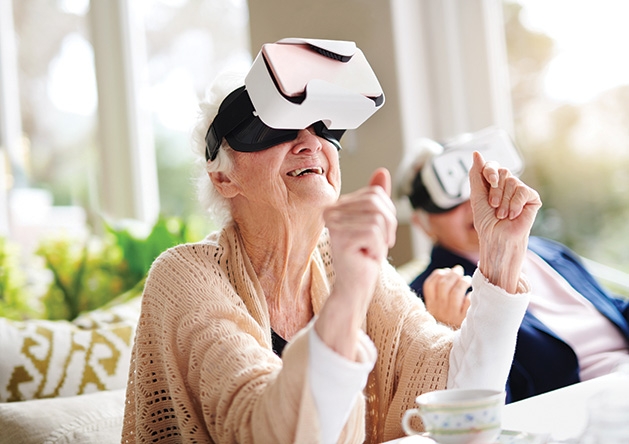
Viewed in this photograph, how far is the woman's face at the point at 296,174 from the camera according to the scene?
49.2 inches

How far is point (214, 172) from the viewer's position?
1345 mm

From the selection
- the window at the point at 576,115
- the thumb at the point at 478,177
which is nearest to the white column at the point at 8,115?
the window at the point at 576,115

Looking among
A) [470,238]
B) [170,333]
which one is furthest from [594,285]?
[170,333]

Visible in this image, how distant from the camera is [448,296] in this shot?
64.8 inches

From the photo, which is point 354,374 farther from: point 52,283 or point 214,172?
point 52,283

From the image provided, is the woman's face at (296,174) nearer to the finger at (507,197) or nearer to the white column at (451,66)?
the finger at (507,197)

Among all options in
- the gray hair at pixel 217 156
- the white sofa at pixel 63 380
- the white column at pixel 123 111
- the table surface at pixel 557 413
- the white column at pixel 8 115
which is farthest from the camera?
the white column at pixel 8 115

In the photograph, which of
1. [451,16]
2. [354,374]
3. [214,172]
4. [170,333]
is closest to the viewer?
[354,374]

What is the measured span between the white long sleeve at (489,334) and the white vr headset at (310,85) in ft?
1.17

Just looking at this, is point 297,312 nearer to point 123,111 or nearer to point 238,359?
point 238,359

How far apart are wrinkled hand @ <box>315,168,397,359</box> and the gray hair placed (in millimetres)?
458

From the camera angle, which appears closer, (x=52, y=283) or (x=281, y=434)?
(x=281, y=434)

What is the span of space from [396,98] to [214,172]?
66.2 inches

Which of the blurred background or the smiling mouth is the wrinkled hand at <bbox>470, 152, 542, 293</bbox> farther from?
the blurred background
